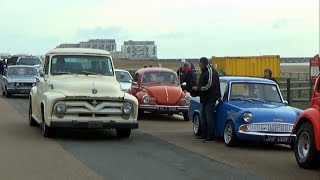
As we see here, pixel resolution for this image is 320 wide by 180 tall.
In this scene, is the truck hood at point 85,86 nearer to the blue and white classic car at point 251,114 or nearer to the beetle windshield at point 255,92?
the blue and white classic car at point 251,114

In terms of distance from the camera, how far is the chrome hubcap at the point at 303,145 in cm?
979

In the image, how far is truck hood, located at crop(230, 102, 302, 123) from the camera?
11.9 meters

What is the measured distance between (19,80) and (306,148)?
66.2ft

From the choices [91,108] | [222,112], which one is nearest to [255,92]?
[222,112]

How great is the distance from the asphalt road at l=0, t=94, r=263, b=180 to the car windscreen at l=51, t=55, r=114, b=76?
155 centimetres

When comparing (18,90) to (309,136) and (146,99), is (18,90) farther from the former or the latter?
(309,136)

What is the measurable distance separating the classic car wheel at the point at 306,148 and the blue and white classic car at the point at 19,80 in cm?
1917

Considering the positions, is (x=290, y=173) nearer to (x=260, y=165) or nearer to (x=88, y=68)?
(x=260, y=165)

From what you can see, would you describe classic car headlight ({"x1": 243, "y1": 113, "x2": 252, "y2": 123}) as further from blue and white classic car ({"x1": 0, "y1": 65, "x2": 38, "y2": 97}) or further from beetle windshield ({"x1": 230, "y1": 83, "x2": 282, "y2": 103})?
blue and white classic car ({"x1": 0, "y1": 65, "x2": 38, "y2": 97})

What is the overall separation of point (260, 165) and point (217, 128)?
3217 millimetres

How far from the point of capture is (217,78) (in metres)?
13.2

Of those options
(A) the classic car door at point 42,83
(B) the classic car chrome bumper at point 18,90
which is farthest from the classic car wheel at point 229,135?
(B) the classic car chrome bumper at point 18,90

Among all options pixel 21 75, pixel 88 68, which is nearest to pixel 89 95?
pixel 88 68

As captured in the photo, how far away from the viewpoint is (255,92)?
13.3m
